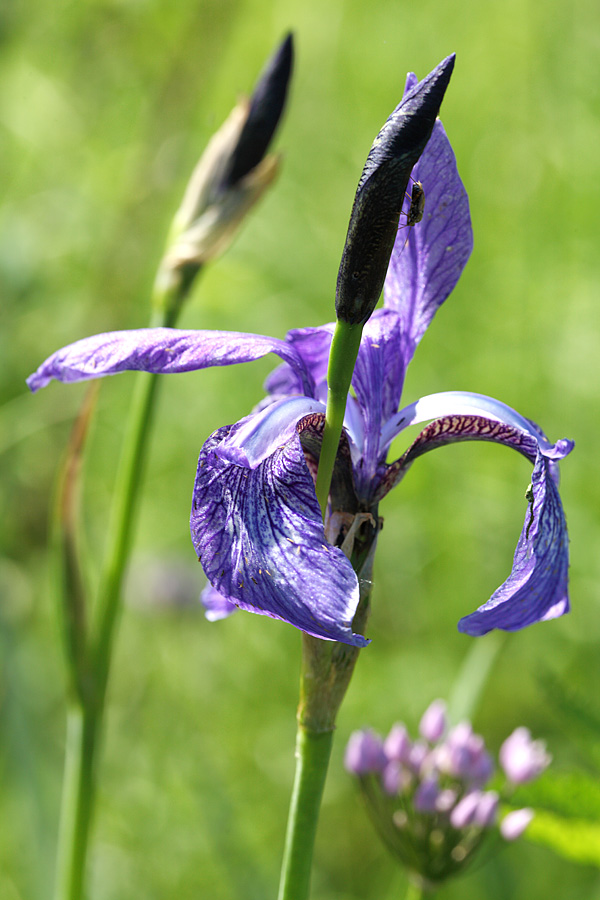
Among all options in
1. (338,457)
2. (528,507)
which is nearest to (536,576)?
(528,507)

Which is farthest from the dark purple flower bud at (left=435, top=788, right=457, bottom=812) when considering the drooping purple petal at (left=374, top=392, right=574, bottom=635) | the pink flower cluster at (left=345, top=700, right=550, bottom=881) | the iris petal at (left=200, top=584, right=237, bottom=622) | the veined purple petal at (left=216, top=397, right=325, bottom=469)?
the veined purple petal at (left=216, top=397, right=325, bottom=469)

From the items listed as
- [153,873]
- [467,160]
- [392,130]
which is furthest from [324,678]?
[467,160]

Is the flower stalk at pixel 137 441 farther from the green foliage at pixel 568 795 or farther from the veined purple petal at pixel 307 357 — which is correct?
the green foliage at pixel 568 795

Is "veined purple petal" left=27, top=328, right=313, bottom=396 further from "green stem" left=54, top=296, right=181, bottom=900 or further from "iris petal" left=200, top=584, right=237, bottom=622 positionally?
"green stem" left=54, top=296, right=181, bottom=900

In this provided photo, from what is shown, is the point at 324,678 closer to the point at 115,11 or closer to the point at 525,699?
the point at 525,699

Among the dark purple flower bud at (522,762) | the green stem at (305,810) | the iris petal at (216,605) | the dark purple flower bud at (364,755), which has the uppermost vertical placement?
the iris petal at (216,605)

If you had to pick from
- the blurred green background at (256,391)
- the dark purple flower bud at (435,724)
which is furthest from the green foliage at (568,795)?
the blurred green background at (256,391)

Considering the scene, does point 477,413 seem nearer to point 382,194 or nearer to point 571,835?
point 382,194
